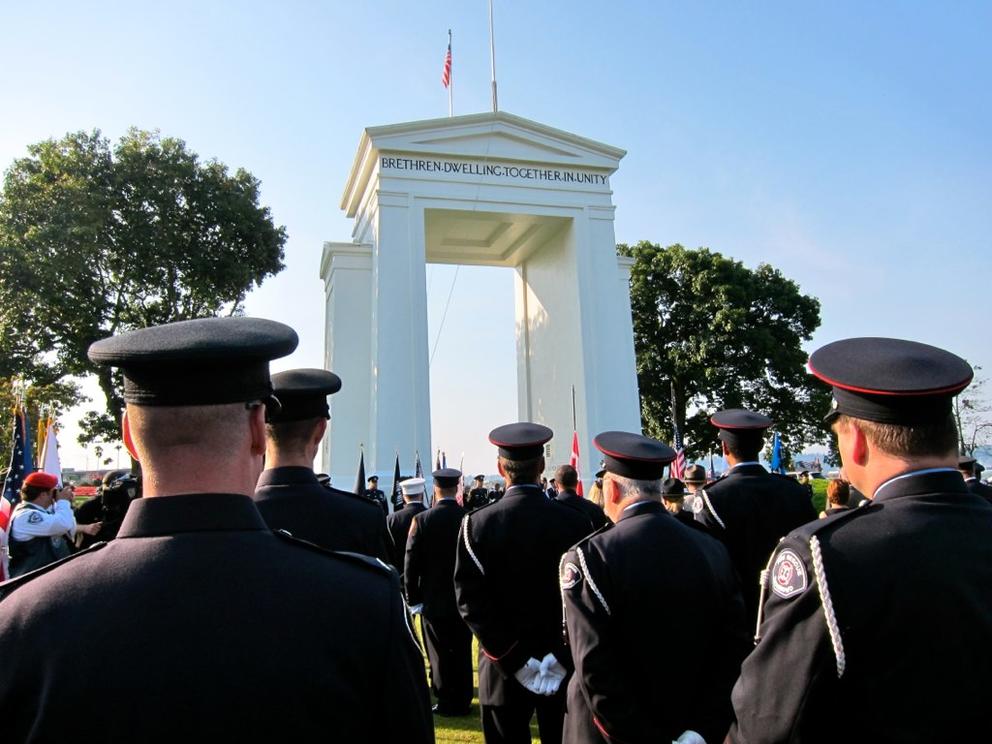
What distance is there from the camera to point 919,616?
205 cm

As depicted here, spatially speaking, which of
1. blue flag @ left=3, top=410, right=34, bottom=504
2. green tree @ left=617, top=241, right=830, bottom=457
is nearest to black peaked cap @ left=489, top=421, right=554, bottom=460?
blue flag @ left=3, top=410, right=34, bottom=504

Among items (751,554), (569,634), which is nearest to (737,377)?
(751,554)

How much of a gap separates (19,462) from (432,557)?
18.0 feet

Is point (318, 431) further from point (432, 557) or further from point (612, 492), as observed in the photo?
point (432, 557)

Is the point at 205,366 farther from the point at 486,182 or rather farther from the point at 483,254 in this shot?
the point at 483,254

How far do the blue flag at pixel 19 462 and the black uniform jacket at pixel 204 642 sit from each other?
8.88 meters

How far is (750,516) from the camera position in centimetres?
558

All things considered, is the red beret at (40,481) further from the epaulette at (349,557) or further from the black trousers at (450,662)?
the epaulette at (349,557)

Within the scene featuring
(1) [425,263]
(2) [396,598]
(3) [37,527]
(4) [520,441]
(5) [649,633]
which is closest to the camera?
(2) [396,598]

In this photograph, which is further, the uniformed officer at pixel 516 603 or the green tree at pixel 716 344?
the green tree at pixel 716 344

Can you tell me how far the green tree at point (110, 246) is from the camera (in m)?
25.4

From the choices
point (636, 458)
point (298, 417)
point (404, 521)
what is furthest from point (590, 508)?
point (298, 417)

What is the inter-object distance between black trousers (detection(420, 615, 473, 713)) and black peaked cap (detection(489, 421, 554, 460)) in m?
3.00

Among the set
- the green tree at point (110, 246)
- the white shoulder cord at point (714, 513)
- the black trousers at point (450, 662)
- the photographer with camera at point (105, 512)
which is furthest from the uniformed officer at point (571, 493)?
the green tree at point (110, 246)
